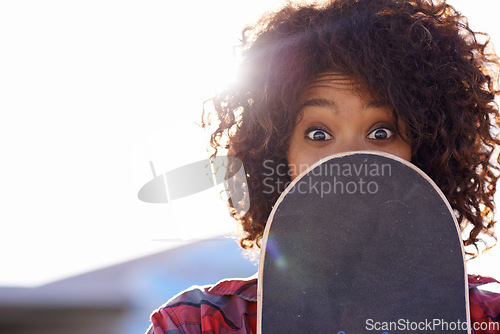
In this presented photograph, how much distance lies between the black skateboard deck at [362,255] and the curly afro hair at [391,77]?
32 centimetres

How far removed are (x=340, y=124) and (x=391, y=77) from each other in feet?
0.63

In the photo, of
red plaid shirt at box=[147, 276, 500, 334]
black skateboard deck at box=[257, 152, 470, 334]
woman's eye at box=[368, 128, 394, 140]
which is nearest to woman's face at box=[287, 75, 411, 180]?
woman's eye at box=[368, 128, 394, 140]

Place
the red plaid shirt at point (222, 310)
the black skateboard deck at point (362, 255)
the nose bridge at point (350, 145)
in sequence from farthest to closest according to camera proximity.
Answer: the nose bridge at point (350, 145) → the red plaid shirt at point (222, 310) → the black skateboard deck at point (362, 255)

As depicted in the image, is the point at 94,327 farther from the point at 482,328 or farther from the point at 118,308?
the point at 482,328

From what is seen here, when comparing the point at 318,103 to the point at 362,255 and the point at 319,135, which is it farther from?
the point at 362,255

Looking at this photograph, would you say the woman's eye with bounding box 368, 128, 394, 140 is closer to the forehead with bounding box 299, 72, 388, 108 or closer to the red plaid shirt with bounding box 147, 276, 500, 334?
the forehead with bounding box 299, 72, 388, 108

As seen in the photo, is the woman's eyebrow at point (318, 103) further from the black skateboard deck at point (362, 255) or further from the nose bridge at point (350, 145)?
the black skateboard deck at point (362, 255)

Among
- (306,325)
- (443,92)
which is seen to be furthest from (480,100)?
(306,325)

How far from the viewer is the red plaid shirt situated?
4.64 feet

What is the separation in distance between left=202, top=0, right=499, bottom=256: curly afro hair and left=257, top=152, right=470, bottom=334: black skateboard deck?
1.04 feet

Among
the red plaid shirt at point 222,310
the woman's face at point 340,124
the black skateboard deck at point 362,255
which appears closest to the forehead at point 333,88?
the woman's face at point 340,124

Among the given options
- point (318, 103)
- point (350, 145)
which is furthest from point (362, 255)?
point (318, 103)

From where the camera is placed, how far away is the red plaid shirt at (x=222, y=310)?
55.6 inches

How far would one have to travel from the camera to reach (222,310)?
1454 millimetres
